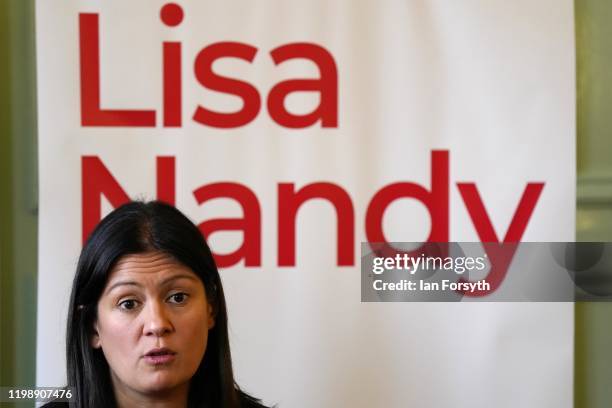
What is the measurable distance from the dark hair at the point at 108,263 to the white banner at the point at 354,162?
328 millimetres

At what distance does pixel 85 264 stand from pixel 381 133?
68 cm

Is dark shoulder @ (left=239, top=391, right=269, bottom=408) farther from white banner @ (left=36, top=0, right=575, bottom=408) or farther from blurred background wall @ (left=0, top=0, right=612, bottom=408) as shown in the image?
blurred background wall @ (left=0, top=0, right=612, bottom=408)

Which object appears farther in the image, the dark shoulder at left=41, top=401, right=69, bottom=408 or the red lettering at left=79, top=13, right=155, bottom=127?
the red lettering at left=79, top=13, right=155, bottom=127

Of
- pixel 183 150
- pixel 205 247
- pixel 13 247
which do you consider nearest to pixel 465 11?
pixel 183 150

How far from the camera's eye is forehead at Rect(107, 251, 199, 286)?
42.3 inches

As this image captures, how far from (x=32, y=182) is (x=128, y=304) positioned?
538 millimetres

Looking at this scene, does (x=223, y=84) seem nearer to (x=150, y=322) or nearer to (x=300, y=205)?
(x=300, y=205)

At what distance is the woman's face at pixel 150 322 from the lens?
1.06 meters

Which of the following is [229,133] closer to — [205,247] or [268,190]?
[268,190]

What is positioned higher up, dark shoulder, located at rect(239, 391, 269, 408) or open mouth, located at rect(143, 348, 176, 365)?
open mouth, located at rect(143, 348, 176, 365)

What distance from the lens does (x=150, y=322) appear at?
105cm

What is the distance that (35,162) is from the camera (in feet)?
4.85

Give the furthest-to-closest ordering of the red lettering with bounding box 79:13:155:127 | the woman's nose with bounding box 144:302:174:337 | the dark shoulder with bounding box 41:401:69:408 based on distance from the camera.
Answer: the red lettering with bounding box 79:13:155:127, the dark shoulder with bounding box 41:401:69:408, the woman's nose with bounding box 144:302:174:337

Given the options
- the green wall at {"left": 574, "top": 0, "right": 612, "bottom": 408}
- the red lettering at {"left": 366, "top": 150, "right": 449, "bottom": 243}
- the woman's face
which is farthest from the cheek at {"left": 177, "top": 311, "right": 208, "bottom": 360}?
the green wall at {"left": 574, "top": 0, "right": 612, "bottom": 408}
